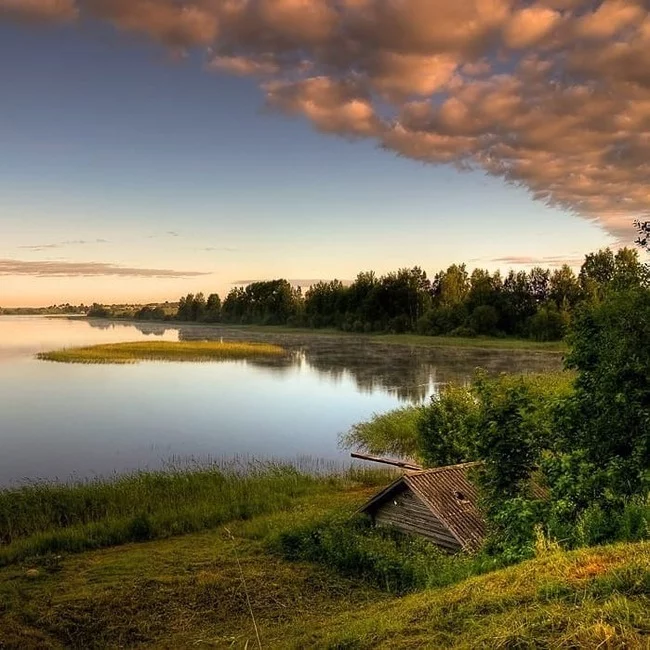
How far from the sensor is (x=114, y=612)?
1228 cm

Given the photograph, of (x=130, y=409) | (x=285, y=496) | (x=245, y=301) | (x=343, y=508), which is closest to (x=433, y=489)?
(x=343, y=508)

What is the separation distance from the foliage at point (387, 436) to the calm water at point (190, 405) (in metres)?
1.14

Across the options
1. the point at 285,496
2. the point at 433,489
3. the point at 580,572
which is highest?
the point at 580,572

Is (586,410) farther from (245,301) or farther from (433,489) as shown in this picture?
(245,301)

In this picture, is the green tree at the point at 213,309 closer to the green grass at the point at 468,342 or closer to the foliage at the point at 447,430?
the green grass at the point at 468,342

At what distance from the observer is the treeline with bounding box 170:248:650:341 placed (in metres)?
91.4

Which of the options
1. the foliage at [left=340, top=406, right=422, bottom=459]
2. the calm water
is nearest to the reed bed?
the calm water

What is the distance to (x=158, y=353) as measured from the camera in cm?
6794

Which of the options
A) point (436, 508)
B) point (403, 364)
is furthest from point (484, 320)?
point (436, 508)

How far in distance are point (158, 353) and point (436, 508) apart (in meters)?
56.7

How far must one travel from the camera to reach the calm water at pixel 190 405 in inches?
1061

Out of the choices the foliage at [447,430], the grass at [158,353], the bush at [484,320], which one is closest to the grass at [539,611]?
the foliage at [447,430]

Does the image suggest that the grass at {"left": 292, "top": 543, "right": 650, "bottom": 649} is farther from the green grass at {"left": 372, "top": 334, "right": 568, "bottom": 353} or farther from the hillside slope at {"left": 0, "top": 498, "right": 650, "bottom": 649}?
the green grass at {"left": 372, "top": 334, "right": 568, "bottom": 353}

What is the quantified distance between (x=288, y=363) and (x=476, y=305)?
4353cm
